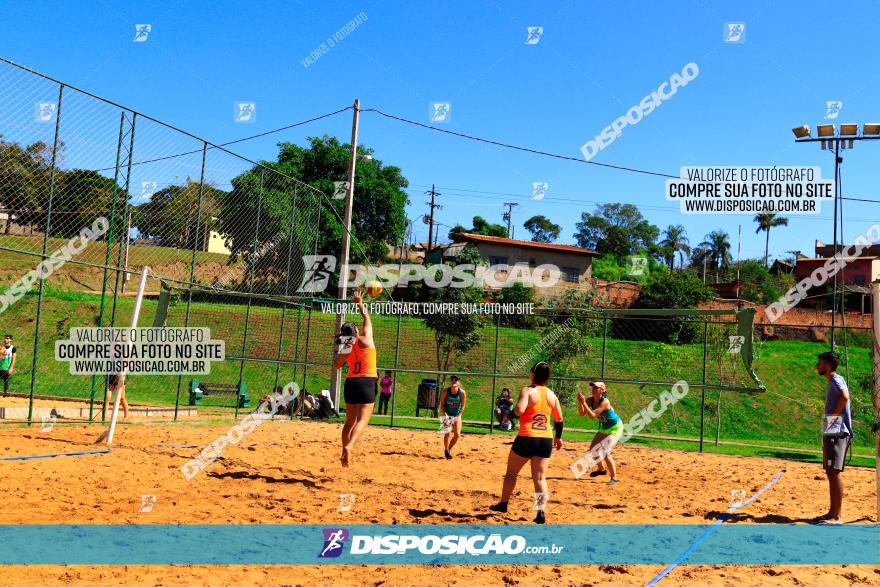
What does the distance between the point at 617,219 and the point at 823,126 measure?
9528cm

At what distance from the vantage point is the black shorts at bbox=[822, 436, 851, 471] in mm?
8664

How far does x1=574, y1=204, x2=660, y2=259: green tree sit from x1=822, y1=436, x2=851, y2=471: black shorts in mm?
97632

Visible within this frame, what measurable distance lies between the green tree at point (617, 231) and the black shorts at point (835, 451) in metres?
97.6

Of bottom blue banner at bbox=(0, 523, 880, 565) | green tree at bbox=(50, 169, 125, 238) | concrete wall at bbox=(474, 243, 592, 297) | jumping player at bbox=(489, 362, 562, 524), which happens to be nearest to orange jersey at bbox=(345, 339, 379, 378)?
jumping player at bbox=(489, 362, 562, 524)

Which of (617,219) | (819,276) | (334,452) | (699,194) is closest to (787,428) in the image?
(699,194)

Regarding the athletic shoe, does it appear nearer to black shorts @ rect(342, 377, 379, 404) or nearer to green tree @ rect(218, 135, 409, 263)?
black shorts @ rect(342, 377, 379, 404)

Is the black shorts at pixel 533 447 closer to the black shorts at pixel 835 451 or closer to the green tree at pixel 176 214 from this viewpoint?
the black shorts at pixel 835 451

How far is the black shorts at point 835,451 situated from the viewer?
8.66m

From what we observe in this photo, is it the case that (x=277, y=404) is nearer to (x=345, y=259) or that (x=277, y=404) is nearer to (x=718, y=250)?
(x=345, y=259)

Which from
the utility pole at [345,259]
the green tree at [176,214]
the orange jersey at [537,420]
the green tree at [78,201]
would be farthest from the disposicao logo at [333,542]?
the utility pole at [345,259]

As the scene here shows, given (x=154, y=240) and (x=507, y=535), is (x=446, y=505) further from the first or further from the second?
(x=154, y=240)

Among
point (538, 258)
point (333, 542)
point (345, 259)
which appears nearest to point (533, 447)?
point (333, 542)

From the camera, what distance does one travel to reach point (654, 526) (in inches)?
314

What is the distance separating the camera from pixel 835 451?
873 centimetres
